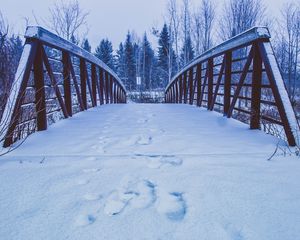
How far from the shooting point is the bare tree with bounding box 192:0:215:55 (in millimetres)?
20922

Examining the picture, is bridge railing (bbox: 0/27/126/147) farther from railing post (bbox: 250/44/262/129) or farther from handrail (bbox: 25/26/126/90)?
railing post (bbox: 250/44/262/129)

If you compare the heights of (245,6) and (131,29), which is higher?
(131,29)

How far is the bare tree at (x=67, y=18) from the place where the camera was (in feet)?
56.3

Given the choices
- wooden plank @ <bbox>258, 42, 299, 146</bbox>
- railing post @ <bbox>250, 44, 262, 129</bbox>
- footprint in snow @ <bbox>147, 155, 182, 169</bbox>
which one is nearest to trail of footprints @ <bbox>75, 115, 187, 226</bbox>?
footprint in snow @ <bbox>147, 155, 182, 169</bbox>

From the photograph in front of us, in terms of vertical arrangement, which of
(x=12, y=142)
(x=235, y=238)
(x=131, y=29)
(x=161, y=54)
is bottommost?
(x=235, y=238)

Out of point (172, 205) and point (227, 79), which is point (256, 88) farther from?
point (172, 205)

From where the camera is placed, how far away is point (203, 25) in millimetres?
21391

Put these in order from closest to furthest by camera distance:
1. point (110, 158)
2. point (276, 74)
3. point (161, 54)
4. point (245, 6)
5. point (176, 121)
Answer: point (110, 158)
point (276, 74)
point (176, 121)
point (245, 6)
point (161, 54)

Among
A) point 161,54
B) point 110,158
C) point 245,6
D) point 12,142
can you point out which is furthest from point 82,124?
point 161,54

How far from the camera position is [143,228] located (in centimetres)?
110

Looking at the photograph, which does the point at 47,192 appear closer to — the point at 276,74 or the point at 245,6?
the point at 276,74

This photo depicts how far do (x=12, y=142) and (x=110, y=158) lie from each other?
920 mm

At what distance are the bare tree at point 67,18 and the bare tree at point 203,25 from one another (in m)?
8.65

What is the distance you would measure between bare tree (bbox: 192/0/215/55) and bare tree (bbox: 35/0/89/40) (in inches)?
340
